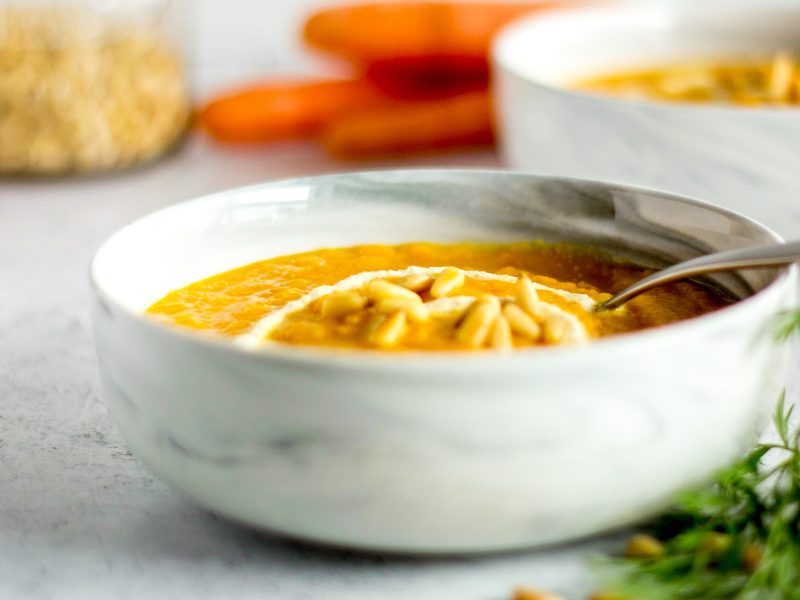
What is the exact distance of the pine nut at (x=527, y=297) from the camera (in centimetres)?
126

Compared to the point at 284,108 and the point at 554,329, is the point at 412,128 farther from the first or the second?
the point at 554,329

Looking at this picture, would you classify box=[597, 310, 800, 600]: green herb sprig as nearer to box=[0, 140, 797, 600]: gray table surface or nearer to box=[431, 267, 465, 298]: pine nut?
box=[0, 140, 797, 600]: gray table surface

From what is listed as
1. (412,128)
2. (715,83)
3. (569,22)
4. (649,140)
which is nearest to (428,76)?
(412,128)

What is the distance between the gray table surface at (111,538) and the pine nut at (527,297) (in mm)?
233

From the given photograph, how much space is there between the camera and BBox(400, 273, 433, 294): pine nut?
1366mm

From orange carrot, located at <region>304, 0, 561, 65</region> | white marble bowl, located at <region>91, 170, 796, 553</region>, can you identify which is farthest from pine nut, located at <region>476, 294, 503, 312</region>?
orange carrot, located at <region>304, 0, 561, 65</region>

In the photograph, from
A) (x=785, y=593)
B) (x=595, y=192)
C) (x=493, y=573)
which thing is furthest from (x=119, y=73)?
(x=785, y=593)

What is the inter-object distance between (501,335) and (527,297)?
12cm

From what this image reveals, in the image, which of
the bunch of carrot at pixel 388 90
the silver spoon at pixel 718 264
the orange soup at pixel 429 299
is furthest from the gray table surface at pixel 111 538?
the bunch of carrot at pixel 388 90

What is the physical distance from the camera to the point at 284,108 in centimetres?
279

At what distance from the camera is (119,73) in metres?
2.52

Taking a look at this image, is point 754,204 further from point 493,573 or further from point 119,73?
point 119,73

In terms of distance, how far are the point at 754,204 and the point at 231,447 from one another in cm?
106

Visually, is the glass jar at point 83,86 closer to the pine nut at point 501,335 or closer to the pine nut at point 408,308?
the pine nut at point 408,308
